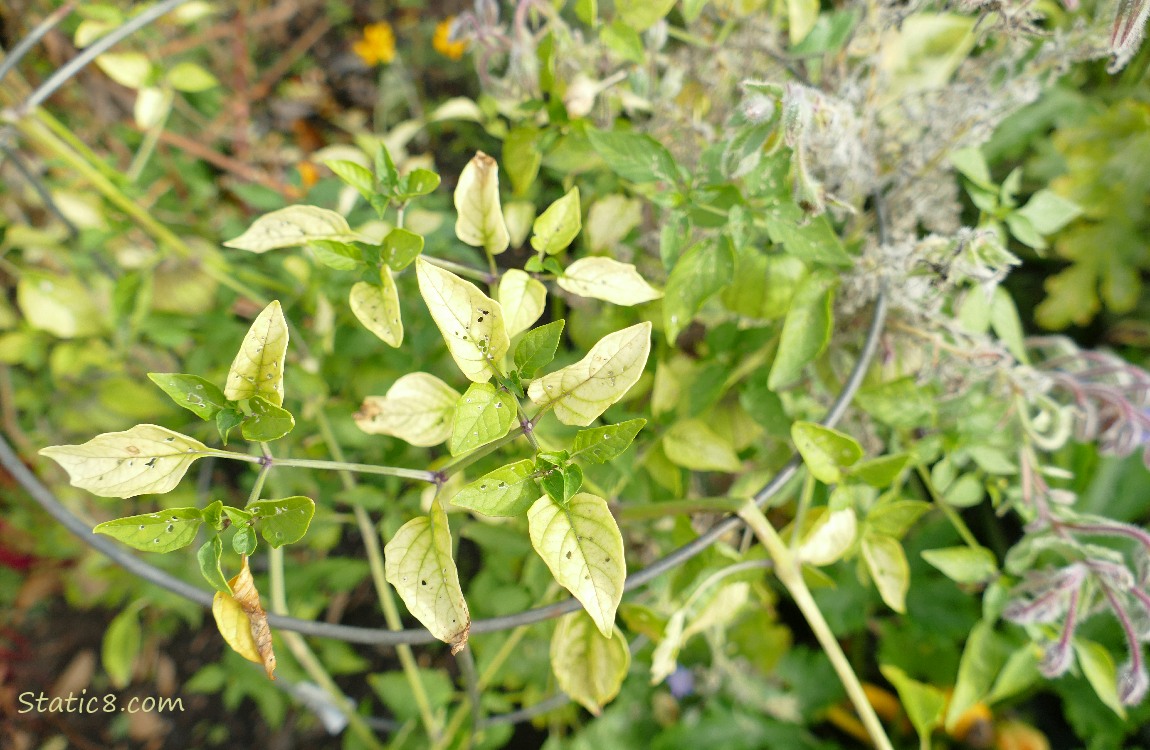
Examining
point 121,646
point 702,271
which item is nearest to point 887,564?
point 702,271

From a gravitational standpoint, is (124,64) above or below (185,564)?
above

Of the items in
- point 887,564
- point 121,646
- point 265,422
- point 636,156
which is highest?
point 636,156

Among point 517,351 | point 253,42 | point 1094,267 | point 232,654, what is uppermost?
point 517,351

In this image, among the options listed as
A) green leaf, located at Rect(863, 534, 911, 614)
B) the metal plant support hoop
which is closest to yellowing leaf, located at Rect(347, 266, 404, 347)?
the metal plant support hoop

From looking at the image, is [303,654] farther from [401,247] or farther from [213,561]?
[401,247]

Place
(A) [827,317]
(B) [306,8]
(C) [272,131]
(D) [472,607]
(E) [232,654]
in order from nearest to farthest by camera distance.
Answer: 1. (A) [827,317]
2. (D) [472,607]
3. (E) [232,654]
4. (C) [272,131]
5. (B) [306,8]

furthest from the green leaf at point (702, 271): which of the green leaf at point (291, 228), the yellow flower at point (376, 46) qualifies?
the yellow flower at point (376, 46)

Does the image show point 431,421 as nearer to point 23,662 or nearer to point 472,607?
point 472,607

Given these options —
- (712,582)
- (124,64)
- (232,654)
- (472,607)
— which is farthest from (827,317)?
(232,654)
